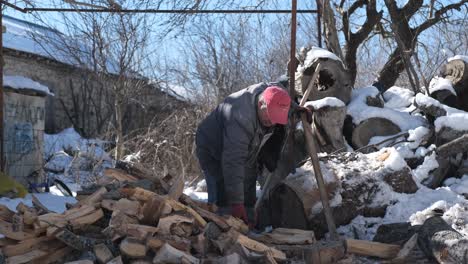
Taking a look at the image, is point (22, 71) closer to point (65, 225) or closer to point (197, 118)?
point (197, 118)

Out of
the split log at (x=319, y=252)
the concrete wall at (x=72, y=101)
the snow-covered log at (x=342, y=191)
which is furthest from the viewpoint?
the concrete wall at (x=72, y=101)

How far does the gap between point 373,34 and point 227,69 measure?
4.18 metres

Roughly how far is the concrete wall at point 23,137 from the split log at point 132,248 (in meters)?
5.92

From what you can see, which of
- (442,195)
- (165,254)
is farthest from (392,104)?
(165,254)

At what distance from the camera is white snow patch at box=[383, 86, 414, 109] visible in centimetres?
774

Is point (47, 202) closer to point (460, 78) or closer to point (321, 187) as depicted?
point (321, 187)

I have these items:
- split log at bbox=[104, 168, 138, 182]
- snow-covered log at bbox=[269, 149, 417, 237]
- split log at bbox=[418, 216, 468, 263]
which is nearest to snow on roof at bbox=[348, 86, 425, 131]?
snow-covered log at bbox=[269, 149, 417, 237]

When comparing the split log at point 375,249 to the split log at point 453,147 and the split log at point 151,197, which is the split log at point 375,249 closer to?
the split log at point 151,197

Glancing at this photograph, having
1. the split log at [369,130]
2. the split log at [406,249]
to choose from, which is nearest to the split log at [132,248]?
the split log at [406,249]

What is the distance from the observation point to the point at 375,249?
13.4 feet

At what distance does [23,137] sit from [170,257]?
20.9 ft

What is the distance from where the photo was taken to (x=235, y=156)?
4.24 m

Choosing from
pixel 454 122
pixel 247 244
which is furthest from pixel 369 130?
pixel 247 244

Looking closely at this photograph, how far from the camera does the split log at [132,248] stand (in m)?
3.41
